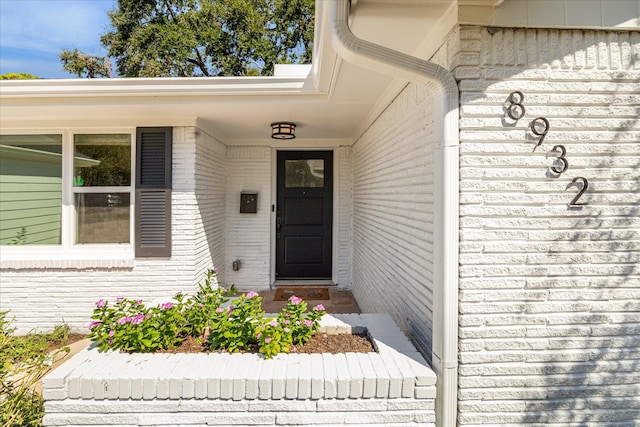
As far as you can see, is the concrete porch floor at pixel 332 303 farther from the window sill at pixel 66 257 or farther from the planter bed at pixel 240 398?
the planter bed at pixel 240 398

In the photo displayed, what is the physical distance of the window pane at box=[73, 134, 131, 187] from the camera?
3680 millimetres

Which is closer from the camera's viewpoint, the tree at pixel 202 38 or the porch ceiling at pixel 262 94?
the porch ceiling at pixel 262 94

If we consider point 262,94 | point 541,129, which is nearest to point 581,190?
point 541,129

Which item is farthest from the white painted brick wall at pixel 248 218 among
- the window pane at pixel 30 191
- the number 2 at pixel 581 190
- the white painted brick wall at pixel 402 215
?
the number 2 at pixel 581 190

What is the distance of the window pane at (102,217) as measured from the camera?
371cm

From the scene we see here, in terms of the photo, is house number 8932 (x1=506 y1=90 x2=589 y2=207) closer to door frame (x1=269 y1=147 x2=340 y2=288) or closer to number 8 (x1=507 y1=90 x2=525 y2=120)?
number 8 (x1=507 y1=90 x2=525 y2=120)

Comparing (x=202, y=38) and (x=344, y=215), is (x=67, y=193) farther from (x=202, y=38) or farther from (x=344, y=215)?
(x=202, y=38)

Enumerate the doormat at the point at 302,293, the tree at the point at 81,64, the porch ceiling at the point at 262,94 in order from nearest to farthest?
the porch ceiling at the point at 262,94 → the doormat at the point at 302,293 → the tree at the point at 81,64

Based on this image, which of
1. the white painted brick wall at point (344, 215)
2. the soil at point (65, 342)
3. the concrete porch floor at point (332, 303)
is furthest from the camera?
the white painted brick wall at point (344, 215)

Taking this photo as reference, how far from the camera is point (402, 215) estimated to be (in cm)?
246

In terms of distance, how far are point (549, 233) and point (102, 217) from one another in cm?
402

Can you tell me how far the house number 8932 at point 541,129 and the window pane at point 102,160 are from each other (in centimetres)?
359

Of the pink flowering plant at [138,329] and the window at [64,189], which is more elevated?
the window at [64,189]

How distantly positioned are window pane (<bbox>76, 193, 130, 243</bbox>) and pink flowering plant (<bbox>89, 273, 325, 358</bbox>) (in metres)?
1.94
